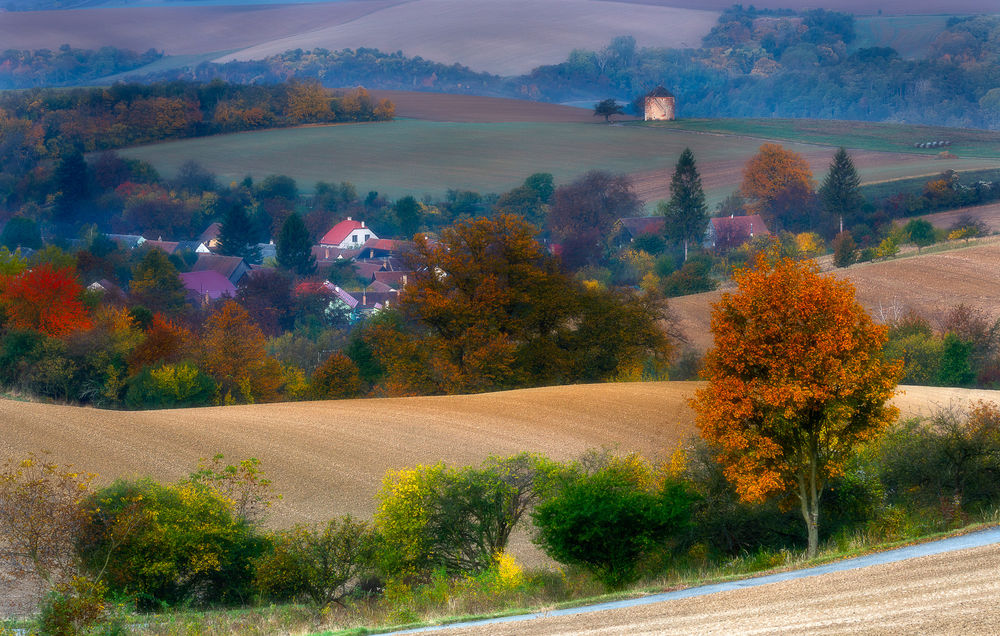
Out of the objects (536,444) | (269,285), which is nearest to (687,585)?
(536,444)

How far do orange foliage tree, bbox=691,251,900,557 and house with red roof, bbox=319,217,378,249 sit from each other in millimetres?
112782

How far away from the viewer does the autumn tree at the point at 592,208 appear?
400ft

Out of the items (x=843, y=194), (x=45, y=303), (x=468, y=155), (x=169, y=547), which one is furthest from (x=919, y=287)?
(x=468, y=155)

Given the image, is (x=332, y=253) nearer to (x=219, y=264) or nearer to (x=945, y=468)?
(x=219, y=264)

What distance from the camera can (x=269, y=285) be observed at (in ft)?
326

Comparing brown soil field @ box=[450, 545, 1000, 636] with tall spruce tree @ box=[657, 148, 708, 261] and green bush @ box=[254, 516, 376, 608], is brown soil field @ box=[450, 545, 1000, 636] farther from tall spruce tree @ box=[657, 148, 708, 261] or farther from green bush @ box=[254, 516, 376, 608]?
tall spruce tree @ box=[657, 148, 708, 261]

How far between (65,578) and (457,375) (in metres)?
32.2

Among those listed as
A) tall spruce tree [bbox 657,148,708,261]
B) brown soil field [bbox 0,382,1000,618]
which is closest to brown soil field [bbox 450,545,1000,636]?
brown soil field [bbox 0,382,1000,618]

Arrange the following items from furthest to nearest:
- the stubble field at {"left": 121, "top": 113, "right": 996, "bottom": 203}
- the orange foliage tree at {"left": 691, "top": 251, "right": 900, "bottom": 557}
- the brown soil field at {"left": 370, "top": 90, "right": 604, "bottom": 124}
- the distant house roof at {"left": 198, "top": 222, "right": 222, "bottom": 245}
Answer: the brown soil field at {"left": 370, "top": 90, "right": 604, "bottom": 124}, the stubble field at {"left": 121, "top": 113, "right": 996, "bottom": 203}, the distant house roof at {"left": 198, "top": 222, "right": 222, "bottom": 245}, the orange foliage tree at {"left": 691, "top": 251, "right": 900, "bottom": 557}

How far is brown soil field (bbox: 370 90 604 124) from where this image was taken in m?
169

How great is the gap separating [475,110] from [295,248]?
6121cm

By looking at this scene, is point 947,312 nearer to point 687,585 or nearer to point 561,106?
point 687,585

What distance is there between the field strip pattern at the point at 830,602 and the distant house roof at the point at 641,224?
106897 mm

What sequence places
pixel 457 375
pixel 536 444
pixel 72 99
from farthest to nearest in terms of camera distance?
pixel 72 99, pixel 457 375, pixel 536 444
